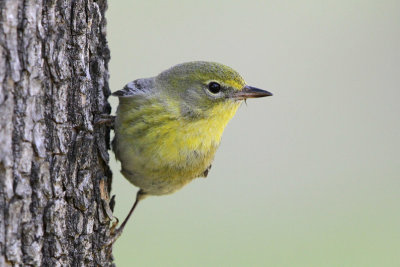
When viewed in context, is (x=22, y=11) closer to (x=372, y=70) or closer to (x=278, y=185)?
(x=278, y=185)

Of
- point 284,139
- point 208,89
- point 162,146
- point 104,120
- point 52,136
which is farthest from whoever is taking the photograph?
point 284,139

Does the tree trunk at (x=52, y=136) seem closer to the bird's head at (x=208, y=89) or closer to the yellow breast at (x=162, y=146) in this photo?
the yellow breast at (x=162, y=146)

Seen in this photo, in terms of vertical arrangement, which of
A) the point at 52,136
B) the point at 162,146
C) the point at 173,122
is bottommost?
the point at 162,146

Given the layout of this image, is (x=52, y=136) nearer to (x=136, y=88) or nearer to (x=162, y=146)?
(x=162, y=146)

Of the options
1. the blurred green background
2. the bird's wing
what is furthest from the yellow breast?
the blurred green background

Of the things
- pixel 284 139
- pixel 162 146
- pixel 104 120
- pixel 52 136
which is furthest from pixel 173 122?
pixel 284 139

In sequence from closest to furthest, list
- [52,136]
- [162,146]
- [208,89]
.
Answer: [52,136]
[162,146]
[208,89]
